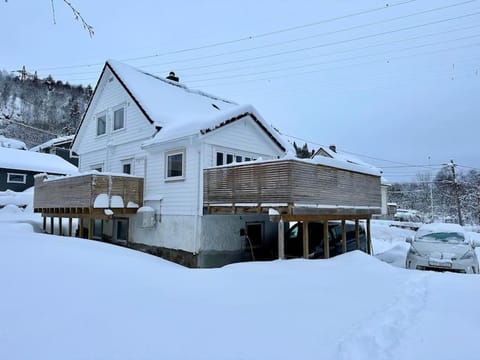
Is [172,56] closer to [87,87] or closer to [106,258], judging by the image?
[106,258]

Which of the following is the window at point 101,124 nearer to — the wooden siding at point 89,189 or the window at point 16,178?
the wooden siding at point 89,189

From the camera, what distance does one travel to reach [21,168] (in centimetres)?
2839

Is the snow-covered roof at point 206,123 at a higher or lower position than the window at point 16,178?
higher

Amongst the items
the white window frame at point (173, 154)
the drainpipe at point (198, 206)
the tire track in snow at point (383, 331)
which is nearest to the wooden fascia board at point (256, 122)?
the drainpipe at point (198, 206)

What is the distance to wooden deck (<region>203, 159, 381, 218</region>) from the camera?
376 inches

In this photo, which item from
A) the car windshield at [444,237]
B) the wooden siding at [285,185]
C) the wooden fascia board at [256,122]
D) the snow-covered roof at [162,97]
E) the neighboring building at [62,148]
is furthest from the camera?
the neighboring building at [62,148]

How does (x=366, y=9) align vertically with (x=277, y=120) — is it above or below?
below

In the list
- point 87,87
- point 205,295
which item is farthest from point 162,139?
point 87,87

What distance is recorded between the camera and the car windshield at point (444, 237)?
10.8m

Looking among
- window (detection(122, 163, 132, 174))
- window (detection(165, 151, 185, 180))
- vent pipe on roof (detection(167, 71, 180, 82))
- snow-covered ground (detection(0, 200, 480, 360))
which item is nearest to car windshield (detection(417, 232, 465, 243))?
snow-covered ground (detection(0, 200, 480, 360))

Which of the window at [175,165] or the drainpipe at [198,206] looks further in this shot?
the window at [175,165]

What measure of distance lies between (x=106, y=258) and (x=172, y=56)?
46.2ft

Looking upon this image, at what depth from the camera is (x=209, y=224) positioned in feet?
40.3

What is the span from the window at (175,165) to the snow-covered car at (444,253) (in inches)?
338
